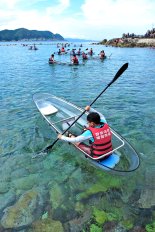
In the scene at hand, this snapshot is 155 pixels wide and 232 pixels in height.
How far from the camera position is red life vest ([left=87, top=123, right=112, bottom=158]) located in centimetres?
833

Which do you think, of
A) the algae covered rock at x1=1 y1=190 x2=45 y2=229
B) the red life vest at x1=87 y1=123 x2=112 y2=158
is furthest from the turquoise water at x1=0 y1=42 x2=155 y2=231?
the red life vest at x1=87 y1=123 x2=112 y2=158

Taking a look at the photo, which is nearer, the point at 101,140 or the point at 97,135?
the point at 97,135

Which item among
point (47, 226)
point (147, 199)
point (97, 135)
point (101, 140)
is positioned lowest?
point (47, 226)

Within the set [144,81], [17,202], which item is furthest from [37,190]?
[144,81]

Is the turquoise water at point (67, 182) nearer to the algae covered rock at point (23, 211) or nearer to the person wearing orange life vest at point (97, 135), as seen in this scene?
the algae covered rock at point (23, 211)

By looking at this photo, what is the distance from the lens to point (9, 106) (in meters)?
17.3

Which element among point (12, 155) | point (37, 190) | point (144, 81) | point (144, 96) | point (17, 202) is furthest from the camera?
point (144, 81)

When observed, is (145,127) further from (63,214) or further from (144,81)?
(144,81)

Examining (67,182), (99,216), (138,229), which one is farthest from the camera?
(67,182)

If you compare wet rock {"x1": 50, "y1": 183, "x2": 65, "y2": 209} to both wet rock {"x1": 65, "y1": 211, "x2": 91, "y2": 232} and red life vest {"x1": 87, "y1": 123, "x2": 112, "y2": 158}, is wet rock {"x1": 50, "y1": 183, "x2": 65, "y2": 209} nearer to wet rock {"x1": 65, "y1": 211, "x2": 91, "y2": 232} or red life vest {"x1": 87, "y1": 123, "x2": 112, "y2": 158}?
wet rock {"x1": 65, "y1": 211, "x2": 91, "y2": 232}

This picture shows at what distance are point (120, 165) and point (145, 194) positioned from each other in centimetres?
136

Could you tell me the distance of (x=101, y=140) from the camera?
8.50m

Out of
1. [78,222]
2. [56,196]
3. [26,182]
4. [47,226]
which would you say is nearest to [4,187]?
[26,182]

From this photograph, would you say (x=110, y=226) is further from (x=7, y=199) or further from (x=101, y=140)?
(x=7, y=199)
